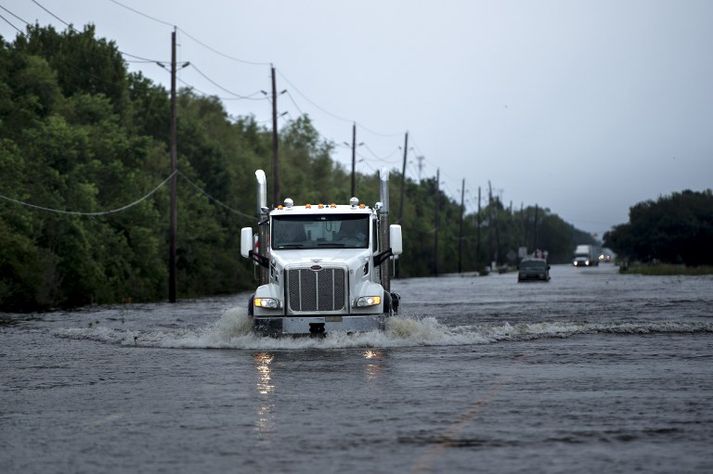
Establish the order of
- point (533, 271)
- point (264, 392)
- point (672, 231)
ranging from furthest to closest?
A: point (672, 231), point (533, 271), point (264, 392)

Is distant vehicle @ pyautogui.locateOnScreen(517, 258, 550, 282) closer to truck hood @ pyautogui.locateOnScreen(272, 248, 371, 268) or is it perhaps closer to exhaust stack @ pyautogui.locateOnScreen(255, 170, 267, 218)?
exhaust stack @ pyautogui.locateOnScreen(255, 170, 267, 218)

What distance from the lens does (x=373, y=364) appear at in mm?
20016

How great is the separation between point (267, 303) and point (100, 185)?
42343mm

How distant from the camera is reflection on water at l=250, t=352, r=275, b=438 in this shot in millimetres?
12375

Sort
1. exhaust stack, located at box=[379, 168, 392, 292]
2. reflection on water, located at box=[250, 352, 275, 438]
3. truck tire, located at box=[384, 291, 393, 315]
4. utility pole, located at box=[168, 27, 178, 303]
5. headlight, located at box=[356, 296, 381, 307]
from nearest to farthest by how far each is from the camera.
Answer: reflection on water, located at box=[250, 352, 275, 438]
headlight, located at box=[356, 296, 381, 307]
truck tire, located at box=[384, 291, 393, 315]
exhaust stack, located at box=[379, 168, 392, 292]
utility pole, located at box=[168, 27, 178, 303]

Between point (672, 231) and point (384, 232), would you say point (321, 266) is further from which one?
point (672, 231)

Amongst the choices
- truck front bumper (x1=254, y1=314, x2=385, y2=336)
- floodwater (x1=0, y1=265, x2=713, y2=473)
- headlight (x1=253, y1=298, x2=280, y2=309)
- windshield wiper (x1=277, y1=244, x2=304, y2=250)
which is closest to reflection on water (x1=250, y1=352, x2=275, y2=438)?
floodwater (x1=0, y1=265, x2=713, y2=473)

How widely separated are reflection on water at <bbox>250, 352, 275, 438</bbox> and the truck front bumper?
1283mm

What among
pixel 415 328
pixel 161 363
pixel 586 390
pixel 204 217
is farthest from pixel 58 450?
pixel 204 217

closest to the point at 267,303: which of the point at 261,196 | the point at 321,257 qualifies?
the point at 321,257

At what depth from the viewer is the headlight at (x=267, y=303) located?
2431 centimetres

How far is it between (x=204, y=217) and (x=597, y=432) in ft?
218

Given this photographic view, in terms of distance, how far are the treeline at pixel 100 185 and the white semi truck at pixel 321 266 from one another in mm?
22234

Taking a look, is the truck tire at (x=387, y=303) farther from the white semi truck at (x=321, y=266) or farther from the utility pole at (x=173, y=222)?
the utility pole at (x=173, y=222)
